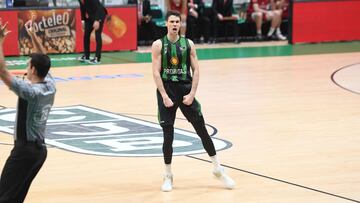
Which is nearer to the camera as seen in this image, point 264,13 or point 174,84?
point 174,84

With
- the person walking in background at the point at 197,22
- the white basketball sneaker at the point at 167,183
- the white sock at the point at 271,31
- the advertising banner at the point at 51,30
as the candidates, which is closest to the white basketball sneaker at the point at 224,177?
the white basketball sneaker at the point at 167,183

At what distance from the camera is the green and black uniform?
891 centimetres

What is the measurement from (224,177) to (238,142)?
248 cm

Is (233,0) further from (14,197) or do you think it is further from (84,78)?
(14,197)

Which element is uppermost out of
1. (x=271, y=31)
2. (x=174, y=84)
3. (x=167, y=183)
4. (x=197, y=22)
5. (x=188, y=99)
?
(x=174, y=84)

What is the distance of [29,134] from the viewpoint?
7.01 metres

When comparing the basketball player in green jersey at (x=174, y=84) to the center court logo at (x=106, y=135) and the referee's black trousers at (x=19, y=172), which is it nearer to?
the center court logo at (x=106, y=135)

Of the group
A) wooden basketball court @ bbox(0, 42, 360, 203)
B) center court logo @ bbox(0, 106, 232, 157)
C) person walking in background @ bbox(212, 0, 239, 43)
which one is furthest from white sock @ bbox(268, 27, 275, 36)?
center court logo @ bbox(0, 106, 232, 157)

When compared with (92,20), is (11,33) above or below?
below

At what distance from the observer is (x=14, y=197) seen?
273 inches

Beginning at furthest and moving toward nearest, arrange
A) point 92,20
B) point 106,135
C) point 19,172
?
point 92,20 → point 106,135 → point 19,172

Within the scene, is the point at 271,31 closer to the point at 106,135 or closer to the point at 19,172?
the point at 106,135

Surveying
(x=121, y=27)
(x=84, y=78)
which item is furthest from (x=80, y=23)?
(x=84, y=78)

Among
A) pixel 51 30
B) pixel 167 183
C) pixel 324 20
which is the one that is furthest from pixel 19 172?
pixel 324 20
